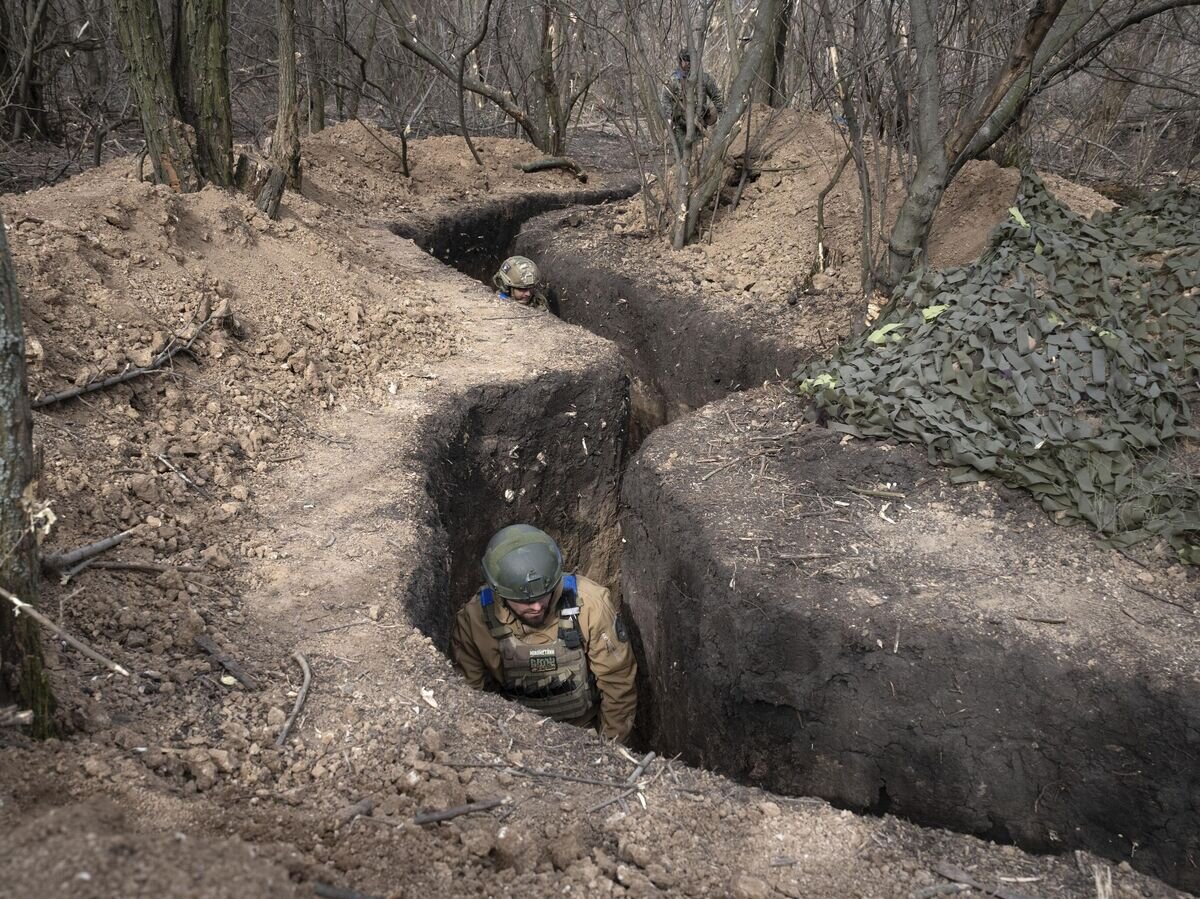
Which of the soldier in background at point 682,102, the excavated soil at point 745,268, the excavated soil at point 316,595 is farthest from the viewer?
the soldier in background at point 682,102

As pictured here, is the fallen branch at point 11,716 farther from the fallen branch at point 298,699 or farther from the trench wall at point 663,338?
the trench wall at point 663,338

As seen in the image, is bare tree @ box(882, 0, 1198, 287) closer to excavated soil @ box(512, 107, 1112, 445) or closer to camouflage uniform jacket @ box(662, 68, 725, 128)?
excavated soil @ box(512, 107, 1112, 445)

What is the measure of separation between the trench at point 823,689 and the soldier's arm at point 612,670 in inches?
11.0

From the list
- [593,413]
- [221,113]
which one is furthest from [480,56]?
[593,413]

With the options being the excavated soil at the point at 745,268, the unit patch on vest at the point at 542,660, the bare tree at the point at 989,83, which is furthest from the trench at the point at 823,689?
the bare tree at the point at 989,83

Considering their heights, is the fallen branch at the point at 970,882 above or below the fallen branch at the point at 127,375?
below

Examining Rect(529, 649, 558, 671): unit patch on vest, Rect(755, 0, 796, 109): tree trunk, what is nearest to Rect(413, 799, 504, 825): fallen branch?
Rect(529, 649, 558, 671): unit patch on vest

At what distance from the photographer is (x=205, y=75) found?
20.6 ft

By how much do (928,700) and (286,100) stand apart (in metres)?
6.71

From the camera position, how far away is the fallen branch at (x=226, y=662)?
119 inches

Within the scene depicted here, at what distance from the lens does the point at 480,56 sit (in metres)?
15.3

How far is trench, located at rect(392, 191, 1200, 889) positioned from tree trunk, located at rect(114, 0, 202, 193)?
281 cm

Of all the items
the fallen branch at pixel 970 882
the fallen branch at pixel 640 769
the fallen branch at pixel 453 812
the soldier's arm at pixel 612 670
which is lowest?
the soldier's arm at pixel 612 670

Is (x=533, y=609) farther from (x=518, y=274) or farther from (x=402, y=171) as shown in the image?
(x=402, y=171)
